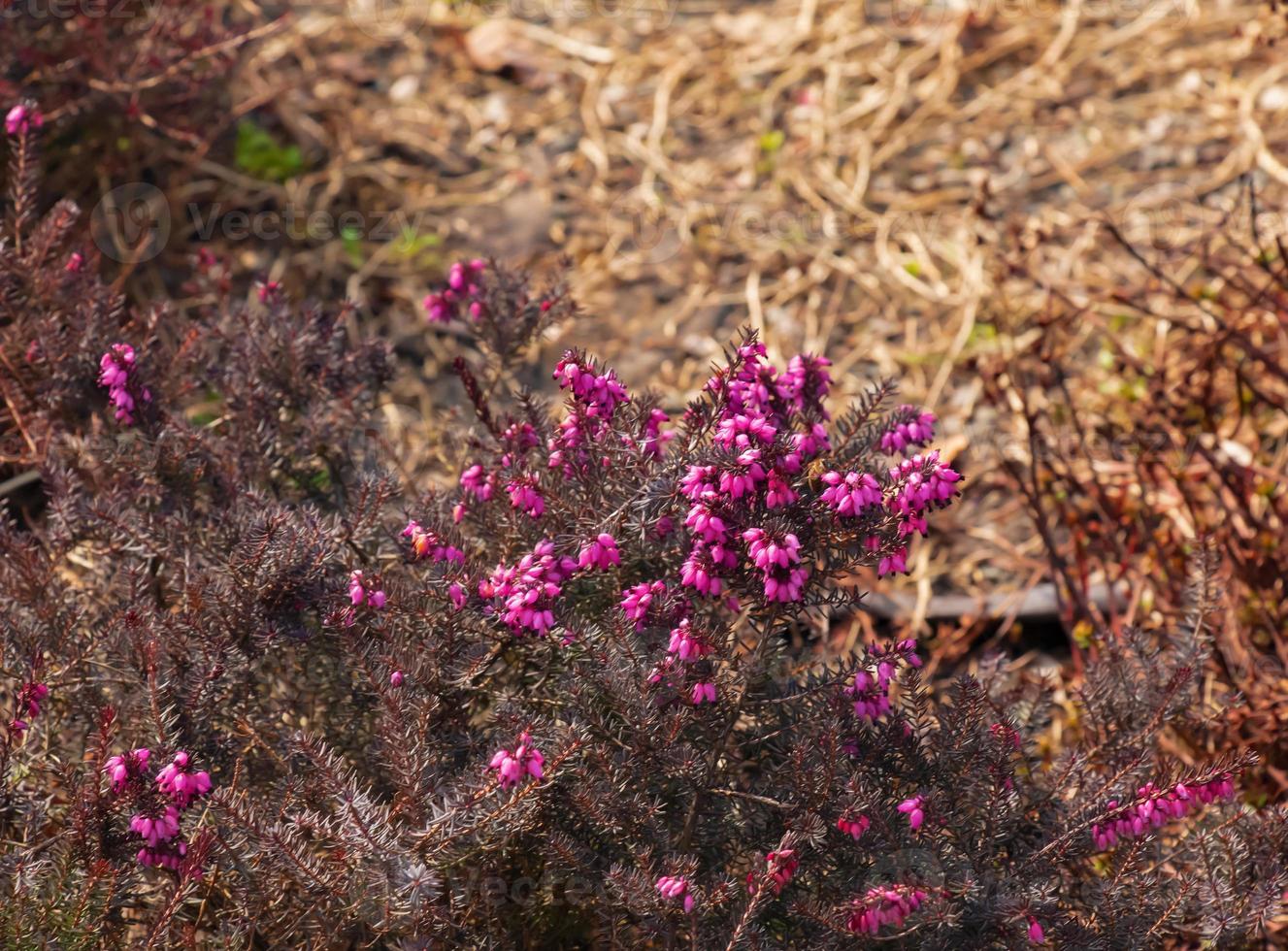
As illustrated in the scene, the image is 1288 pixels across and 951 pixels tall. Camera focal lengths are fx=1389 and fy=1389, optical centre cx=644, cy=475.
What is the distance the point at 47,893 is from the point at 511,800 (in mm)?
722

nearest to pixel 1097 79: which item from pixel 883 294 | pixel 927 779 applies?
pixel 883 294

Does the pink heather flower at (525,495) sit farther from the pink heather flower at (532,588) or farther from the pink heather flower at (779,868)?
the pink heather flower at (779,868)

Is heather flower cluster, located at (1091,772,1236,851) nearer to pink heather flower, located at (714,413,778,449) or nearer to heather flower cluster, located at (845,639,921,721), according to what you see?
heather flower cluster, located at (845,639,921,721)

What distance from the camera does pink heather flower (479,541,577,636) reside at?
205 cm

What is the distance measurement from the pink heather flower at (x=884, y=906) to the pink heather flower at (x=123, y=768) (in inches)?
41.7

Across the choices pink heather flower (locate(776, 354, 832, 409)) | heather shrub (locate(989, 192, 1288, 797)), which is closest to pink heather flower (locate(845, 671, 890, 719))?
pink heather flower (locate(776, 354, 832, 409))

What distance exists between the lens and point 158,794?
6.75 ft

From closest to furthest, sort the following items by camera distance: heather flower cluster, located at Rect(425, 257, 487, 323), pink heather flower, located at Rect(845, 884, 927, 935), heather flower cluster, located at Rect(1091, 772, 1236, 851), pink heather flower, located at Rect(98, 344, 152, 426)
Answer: pink heather flower, located at Rect(845, 884, 927, 935) < heather flower cluster, located at Rect(1091, 772, 1236, 851) < pink heather flower, located at Rect(98, 344, 152, 426) < heather flower cluster, located at Rect(425, 257, 487, 323)

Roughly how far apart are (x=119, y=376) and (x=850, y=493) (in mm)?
1361

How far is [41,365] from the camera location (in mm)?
2773

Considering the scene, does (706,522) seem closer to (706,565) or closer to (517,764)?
(706,565)

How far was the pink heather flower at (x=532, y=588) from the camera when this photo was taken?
2.05m

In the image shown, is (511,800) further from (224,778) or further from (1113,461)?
(1113,461)

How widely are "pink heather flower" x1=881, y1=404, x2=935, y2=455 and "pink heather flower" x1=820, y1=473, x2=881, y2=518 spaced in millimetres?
301
